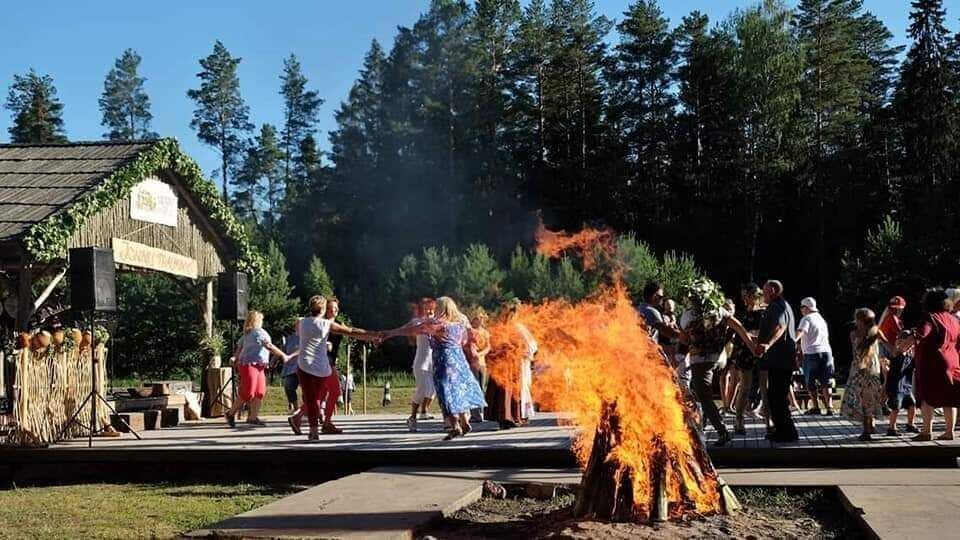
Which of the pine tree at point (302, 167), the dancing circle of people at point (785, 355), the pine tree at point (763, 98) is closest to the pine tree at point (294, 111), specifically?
the pine tree at point (302, 167)

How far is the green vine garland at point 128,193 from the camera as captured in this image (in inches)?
598

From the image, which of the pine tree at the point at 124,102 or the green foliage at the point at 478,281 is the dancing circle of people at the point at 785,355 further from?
the pine tree at the point at 124,102

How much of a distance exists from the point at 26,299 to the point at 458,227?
40980 mm

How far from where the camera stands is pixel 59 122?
7169 centimetres

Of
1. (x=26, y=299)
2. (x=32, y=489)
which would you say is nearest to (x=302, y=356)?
(x=32, y=489)

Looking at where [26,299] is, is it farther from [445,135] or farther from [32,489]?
[445,135]

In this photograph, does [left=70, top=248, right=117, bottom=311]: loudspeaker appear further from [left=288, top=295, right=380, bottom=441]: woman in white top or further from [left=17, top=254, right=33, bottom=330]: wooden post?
[left=17, top=254, right=33, bottom=330]: wooden post

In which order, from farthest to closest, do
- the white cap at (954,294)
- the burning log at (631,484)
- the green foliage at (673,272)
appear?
the green foliage at (673,272) → the white cap at (954,294) → the burning log at (631,484)

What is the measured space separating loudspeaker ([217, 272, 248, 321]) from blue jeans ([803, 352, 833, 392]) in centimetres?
1008

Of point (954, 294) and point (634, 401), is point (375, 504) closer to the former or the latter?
point (634, 401)

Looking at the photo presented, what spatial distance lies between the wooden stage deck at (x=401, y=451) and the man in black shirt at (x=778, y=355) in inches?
11.6

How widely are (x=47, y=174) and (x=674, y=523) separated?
1439 cm

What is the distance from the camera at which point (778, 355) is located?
34.0 feet

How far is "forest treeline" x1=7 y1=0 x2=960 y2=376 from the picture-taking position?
51.2 meters
